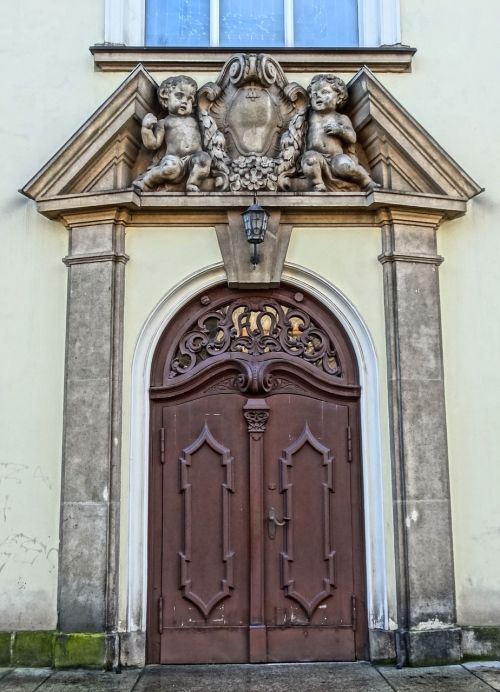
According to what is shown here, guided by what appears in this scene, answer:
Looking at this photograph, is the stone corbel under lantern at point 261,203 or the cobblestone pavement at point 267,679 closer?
the cobblestone pavement at point 267,679

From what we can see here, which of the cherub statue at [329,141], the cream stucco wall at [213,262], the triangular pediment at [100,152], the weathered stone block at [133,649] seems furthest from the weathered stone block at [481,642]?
the triangular pediment at [100,152]

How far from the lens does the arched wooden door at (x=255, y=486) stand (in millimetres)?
5887

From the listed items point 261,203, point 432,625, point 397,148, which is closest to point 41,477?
point 261,203

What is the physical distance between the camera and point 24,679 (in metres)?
5.41

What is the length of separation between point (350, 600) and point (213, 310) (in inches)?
99.4

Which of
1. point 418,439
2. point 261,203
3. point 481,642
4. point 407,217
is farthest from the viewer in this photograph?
point 407,217

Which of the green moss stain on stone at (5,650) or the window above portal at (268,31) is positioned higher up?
the window above portal at (268,31)

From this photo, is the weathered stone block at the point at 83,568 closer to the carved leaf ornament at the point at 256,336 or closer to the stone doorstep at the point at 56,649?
the stone doorstep at the point at 56,649

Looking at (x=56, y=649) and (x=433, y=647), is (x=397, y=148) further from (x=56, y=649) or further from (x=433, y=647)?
(x=56, y=649)

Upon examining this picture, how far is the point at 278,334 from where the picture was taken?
20.5ft

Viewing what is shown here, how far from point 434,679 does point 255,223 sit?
139 inches

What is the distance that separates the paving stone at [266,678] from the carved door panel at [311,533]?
21cm

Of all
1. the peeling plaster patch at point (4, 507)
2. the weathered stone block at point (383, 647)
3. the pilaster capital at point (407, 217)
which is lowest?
the weathered stone block at point (383, 647)

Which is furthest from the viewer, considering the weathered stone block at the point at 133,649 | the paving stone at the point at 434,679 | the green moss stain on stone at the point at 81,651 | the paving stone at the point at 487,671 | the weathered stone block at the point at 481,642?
the weathered stone block at the point at 481,642
